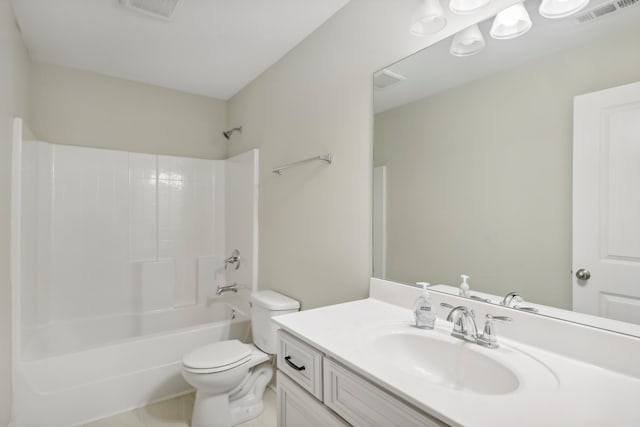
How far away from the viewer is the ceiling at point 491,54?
0.96 metres

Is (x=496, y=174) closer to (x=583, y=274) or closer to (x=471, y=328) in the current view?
(x=583, y=274)

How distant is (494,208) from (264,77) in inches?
83.3

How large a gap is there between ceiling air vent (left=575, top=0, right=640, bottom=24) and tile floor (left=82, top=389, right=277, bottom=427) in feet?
7.79

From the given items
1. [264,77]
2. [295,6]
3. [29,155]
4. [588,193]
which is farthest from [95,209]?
[588,193]

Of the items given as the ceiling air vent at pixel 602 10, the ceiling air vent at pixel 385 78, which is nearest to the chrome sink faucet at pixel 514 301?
the ceiling air vent at pixel 602 10

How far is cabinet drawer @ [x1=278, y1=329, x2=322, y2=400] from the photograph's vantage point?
1074 mm

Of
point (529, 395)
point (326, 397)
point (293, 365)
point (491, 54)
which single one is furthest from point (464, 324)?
point (491, 54)

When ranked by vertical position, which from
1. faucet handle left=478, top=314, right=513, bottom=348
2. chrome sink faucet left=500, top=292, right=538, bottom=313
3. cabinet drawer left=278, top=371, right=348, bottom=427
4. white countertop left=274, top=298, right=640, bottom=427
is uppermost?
chrome sink faucet left=500, top=292, right=538, bottom=313

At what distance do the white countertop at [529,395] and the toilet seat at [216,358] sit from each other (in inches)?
38.2

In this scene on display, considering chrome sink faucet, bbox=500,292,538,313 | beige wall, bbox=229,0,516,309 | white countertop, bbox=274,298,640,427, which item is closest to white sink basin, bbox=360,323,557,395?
white countertop, bbox=274,298,640,427

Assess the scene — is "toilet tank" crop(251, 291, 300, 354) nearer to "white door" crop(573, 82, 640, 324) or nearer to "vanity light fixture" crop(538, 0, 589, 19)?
"white door" crop(573, 82, 640, 324)

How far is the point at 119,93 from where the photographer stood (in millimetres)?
2852

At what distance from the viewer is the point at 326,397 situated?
1.04 m

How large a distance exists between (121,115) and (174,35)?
111 cm
